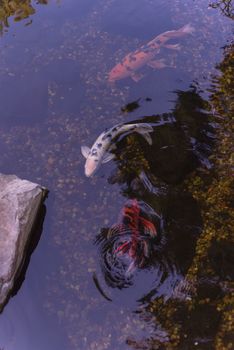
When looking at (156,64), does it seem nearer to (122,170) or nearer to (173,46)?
(173,46)

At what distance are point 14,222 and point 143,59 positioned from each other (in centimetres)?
312

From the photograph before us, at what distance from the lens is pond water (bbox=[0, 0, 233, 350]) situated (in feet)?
13.2

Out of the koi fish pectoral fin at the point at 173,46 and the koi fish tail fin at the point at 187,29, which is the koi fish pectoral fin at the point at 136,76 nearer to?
the koi fish pectoral fin at the point at 173,46

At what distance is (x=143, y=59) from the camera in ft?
19.1

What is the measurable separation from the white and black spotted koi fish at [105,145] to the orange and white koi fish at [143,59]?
3.36 ft

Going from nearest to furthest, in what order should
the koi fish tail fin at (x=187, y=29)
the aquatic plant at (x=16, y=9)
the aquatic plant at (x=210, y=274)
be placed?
the aquatic plant at (x=210, y=274) → the koi fish tail fin at (x=187, y=29) → the aquatic plant at (x=16, y=9)

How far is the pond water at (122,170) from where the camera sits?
4.01 meters

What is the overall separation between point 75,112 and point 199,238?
2.44 meters

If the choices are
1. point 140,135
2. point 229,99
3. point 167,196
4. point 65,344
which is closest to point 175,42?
point 229,99

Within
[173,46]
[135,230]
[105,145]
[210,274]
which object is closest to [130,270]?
[135,230]

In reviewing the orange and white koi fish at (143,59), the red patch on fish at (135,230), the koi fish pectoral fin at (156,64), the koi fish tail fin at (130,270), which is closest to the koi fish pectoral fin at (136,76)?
the orange and white koi fish at (143,59)

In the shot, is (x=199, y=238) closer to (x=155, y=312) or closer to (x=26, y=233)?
(x=155, y=312)

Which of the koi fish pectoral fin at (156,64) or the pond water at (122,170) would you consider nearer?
the pond water at (122,170)

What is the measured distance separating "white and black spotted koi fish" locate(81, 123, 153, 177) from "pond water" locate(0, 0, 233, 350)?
0.06 metres
